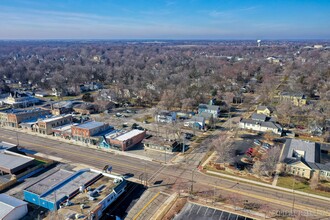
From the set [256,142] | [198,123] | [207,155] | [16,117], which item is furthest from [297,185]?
[16,117]

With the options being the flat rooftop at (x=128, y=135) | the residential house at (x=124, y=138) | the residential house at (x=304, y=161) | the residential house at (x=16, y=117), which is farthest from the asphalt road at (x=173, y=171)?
the residential house at (x=16, y=117)

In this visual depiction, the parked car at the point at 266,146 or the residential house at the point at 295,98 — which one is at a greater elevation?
the residential house at the point at 295,98

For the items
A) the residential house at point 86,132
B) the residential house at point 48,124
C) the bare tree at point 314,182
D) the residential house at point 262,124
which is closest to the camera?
the bare tree at point 314,182

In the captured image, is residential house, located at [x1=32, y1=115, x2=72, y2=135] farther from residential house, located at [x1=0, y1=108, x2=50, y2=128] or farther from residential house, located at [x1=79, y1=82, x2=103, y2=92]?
residential house, located at [x1=79, y1=82, x2=103, y2=92]

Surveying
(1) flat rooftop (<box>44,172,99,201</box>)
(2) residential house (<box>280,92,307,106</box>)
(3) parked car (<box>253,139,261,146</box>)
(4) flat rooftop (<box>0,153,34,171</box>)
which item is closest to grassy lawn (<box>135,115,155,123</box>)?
(3) parked car (<box>253,139,261,146</box>)

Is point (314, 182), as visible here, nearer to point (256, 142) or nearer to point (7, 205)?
point (256, 142)

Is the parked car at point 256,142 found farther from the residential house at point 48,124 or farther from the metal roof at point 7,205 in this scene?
the residential house at point 48,124

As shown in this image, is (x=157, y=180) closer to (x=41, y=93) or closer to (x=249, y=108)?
(x=249, y=108)
